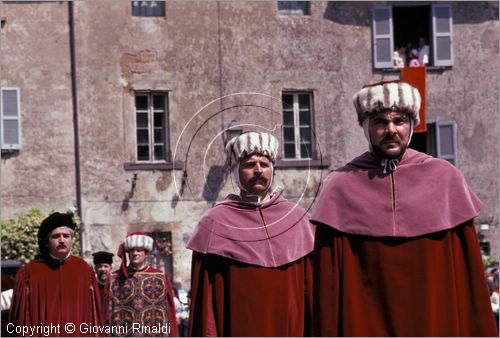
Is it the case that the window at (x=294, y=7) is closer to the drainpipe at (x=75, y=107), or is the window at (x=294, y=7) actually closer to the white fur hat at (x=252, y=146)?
the drainpipe at (x=75, y=107)

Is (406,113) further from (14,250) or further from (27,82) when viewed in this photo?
(27,82)

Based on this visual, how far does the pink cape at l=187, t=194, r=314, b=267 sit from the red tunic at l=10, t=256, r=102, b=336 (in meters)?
3.00

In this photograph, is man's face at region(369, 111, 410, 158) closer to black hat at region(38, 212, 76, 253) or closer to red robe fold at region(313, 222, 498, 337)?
red robe fold at region(313, 222, 498, 337)

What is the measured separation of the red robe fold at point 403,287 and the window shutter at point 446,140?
2324 cm

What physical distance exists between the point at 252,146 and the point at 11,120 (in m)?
19.8

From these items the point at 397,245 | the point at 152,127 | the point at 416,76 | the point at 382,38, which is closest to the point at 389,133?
the point at 397,245

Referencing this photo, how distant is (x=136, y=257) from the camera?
15000 mm

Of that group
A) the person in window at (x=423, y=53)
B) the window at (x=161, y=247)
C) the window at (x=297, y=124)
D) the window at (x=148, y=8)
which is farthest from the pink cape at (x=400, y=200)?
the person in window at (x=423, y=53)

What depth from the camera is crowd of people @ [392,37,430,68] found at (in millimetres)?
30938

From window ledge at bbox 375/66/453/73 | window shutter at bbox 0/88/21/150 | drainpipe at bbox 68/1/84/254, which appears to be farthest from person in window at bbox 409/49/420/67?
window shutter at bbox 0/88/21/150

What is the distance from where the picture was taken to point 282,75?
30.3m

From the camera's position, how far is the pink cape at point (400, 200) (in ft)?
26.0

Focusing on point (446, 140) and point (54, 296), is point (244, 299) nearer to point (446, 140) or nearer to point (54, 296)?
point (54, 296)

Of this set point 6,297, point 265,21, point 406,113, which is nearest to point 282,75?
point 265,21
